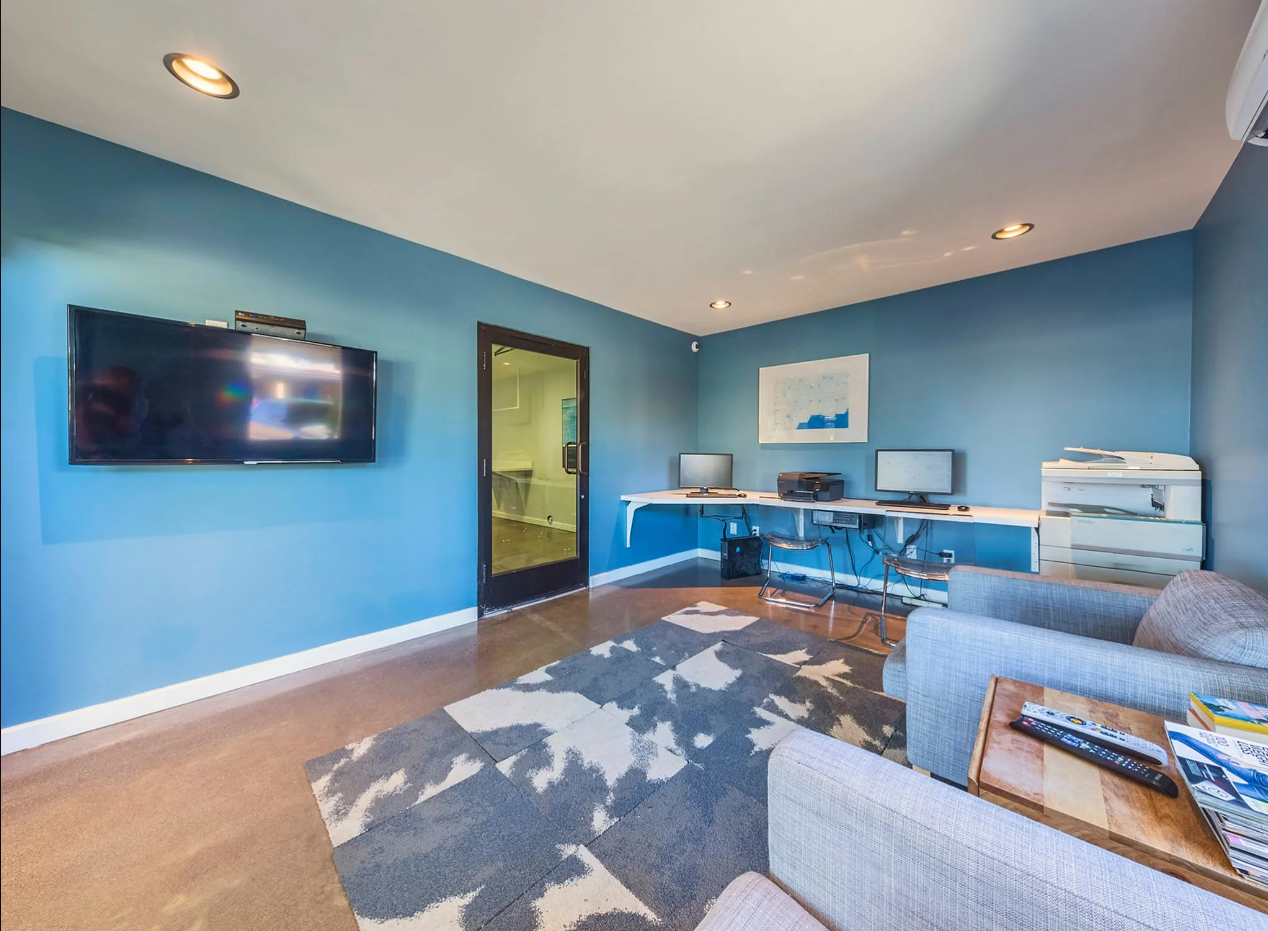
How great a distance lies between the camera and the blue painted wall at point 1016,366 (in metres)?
2.68

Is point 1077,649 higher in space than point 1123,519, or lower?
lower

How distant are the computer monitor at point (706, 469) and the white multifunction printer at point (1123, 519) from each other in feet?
7.56

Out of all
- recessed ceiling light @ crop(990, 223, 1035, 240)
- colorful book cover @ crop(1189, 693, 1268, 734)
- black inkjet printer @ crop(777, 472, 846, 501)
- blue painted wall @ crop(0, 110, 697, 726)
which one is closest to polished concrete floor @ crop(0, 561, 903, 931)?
blue painted wall @ crop(0, 110, 697, 726)

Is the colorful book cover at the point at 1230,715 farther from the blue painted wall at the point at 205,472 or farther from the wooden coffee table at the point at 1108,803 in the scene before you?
the blue painted wall at the point at 205,472

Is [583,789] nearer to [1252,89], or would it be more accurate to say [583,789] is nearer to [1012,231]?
[1252,89]

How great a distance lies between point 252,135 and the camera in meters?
1.83

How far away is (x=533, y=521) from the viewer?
363 cm

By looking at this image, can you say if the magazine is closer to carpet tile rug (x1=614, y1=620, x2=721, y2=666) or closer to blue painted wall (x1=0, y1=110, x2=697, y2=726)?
carpet tile rug (x1=614, y1=620, x2=721, y2=666)

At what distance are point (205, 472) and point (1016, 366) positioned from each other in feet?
16.0

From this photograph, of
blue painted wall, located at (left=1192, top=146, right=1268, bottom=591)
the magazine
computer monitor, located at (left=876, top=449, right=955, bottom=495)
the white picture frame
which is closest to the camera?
the magazine

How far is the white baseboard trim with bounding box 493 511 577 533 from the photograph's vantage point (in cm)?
333

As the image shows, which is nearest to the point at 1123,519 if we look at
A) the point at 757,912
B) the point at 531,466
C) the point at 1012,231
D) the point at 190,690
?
the point at 1012,231

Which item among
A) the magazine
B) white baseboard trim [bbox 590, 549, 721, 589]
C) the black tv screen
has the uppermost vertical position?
the black tv screen

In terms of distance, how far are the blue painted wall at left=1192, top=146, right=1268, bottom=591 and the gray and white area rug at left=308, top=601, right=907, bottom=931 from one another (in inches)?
59.9
